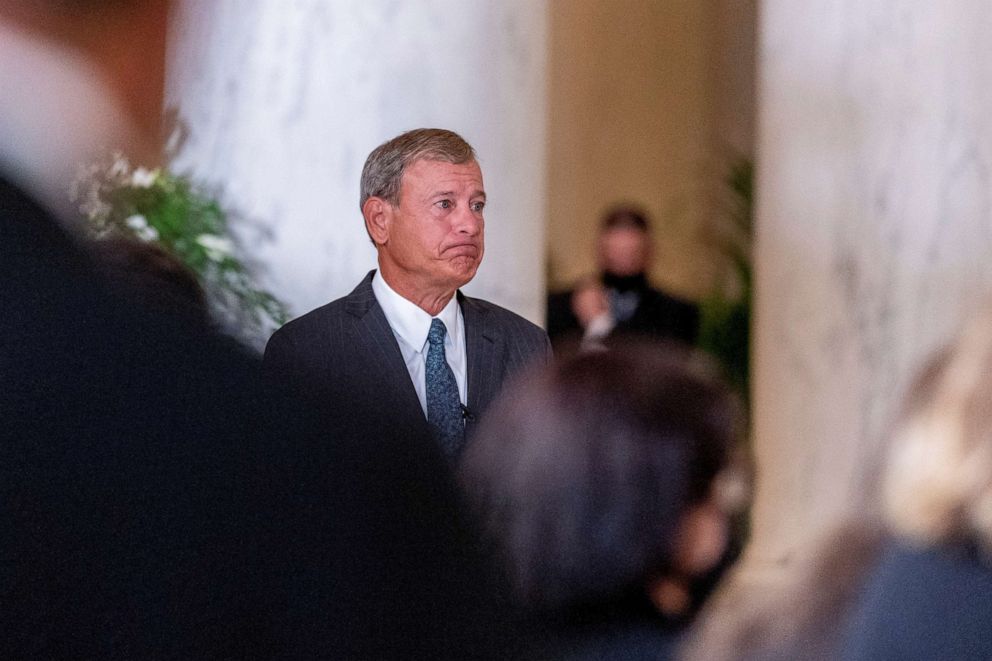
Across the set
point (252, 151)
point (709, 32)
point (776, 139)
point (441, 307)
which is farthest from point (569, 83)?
point (441, 307)

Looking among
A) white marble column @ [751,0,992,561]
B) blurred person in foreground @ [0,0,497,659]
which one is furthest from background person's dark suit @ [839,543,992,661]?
white marble column @ [751,0,992,561]

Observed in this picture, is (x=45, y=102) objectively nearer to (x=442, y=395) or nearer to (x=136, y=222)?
(x=442, y=395)

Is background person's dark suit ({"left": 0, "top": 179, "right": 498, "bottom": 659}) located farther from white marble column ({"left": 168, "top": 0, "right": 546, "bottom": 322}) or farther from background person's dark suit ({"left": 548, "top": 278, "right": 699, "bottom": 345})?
background person's dark suit ({"left": 548, "top": 278, "right": 699, "bottom": 345})

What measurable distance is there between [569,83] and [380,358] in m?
8.95

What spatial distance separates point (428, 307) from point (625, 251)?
11.9ft

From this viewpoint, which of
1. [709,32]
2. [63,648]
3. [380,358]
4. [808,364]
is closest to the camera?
[63,648]

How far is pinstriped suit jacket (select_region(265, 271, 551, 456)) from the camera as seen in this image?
3088mm

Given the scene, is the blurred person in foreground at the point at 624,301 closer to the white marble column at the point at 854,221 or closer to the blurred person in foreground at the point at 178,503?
the white marble column at the point at 854,221

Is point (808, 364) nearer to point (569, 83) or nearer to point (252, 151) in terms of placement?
point (252, 151)

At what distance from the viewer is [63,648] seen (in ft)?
3.05

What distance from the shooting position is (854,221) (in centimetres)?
564

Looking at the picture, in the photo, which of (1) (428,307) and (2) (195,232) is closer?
(1) (428,307)

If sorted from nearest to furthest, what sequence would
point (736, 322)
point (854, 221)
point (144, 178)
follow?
point (144, 178)
point (854, 221)
point (736, 322)

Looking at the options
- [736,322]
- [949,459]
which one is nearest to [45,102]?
[949,459]
